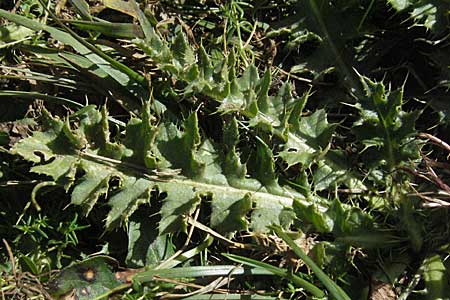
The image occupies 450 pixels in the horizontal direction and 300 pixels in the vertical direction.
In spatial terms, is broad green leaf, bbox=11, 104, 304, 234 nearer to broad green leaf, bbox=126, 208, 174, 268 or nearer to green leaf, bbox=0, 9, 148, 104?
broad green leaf, bbox=126, 208, 174, 268

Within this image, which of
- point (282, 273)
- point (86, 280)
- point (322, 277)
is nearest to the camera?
point (322, 277)

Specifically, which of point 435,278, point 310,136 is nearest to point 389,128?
point 310,136

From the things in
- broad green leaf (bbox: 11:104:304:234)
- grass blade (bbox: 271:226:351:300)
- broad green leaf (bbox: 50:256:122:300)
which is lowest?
broad green leaf (bbox: 50:256:122:300)

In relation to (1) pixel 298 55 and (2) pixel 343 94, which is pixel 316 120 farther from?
(1) pixel 298 55

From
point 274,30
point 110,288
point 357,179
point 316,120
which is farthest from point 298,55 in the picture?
point 110,288

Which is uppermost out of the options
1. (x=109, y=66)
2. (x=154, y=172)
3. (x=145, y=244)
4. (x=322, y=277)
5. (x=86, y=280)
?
(x=109, y=66)

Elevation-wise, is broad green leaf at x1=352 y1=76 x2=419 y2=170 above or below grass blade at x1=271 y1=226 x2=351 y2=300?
above

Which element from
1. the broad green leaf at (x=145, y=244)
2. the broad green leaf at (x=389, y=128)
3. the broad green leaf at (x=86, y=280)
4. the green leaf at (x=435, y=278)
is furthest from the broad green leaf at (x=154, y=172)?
the green leaf at (x=435, y=278)

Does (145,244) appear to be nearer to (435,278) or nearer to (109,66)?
(109,66)

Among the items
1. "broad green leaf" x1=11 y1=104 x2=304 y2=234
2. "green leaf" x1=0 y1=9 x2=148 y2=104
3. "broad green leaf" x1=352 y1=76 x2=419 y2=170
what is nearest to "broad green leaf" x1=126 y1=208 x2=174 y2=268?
"broad green leaf" x1=11 y1=104 x2=304 y2=234

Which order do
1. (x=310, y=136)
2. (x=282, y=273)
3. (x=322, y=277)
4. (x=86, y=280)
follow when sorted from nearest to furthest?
(x=322, y=277) → (x=282, y=273) → (x=86, y=280) → (x=310, y=136)

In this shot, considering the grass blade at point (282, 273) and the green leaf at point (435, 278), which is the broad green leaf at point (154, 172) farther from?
the green leaf at point (435, 278)
